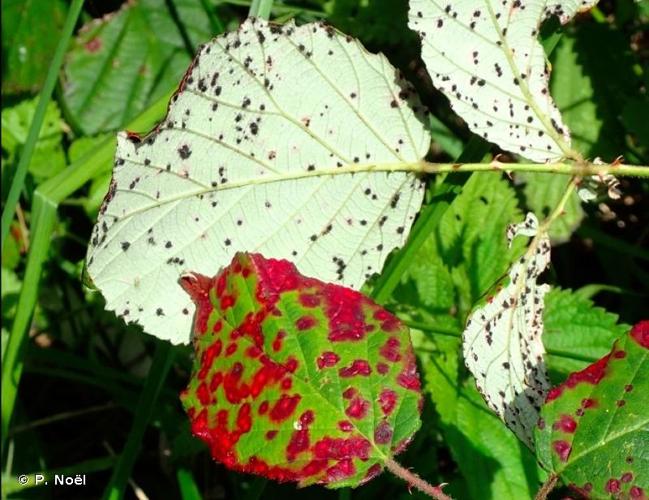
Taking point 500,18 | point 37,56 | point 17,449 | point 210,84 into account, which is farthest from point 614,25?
point 17,449

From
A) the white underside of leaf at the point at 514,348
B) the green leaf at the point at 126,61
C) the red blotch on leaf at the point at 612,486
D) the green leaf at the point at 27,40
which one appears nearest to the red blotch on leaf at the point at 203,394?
the white underside of leaf at the point at 514,348

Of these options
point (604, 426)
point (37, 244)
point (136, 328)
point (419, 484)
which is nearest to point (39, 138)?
point (136, 328)

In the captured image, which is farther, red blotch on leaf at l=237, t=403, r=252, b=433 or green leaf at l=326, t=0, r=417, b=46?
green leaf at l=326, t=0, r=417, b=46

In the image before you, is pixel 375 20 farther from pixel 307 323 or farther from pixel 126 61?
pixel 307 323

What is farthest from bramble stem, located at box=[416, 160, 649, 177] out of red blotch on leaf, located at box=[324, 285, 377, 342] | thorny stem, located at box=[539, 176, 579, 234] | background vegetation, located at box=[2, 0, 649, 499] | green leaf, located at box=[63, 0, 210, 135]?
green leaf, located at box=[63, 0, 210, 135]

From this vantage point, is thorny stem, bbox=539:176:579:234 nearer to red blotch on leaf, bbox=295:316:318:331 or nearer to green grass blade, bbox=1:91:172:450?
red blotch on leaf, bbox=295:316:318:331
